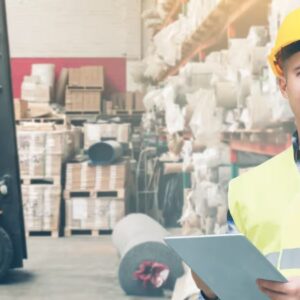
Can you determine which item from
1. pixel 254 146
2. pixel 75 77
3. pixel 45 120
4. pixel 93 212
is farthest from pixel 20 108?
pixel 254 146

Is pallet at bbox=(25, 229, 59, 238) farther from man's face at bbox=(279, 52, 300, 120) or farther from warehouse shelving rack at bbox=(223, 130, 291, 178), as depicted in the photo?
man's face at bbox=(279, 52, 300, 120)

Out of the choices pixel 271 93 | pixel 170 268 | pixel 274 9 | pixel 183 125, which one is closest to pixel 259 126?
pixel 271 93

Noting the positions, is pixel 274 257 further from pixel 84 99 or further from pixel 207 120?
pixel 84 99

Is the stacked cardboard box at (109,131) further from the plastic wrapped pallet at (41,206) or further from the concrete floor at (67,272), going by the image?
the concrete floor at (67,272)

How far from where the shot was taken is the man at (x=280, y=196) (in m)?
1.56

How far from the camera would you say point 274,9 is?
13.0ft

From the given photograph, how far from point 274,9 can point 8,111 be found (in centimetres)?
224

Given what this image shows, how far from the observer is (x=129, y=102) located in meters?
6.25

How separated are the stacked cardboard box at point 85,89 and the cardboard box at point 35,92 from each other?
16cm

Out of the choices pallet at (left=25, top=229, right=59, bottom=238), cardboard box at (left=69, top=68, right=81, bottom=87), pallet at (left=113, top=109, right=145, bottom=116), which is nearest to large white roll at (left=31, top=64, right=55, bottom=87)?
cardboard box at (left=69, top=68, right=81, bottom=87)

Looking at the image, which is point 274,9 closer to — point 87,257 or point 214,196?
point 214,196

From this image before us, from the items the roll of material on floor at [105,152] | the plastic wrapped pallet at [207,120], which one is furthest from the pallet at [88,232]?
the plastic wrapped pallet at [207,120]

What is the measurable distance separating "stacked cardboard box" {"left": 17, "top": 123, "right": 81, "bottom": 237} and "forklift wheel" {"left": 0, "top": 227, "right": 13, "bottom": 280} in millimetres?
1183

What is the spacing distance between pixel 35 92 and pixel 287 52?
4967mm
